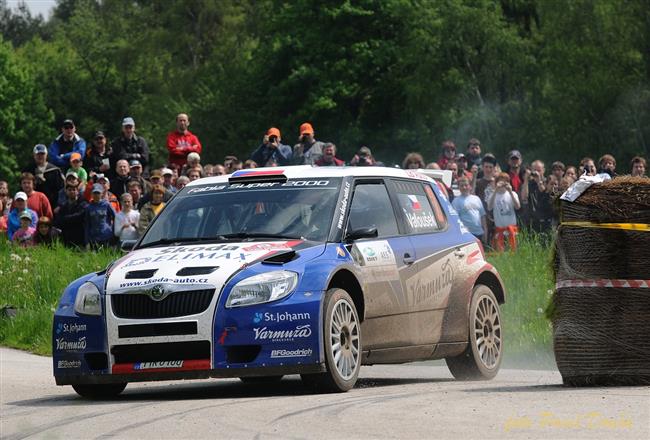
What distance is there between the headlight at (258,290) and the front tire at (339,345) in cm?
38

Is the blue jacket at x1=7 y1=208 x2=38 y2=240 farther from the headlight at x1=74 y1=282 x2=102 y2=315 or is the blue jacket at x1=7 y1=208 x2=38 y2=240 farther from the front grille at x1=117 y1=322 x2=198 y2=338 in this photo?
the front grille at x1=117 y1=322 x2=198 y2=338

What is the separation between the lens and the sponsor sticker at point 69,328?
1151 centimetres

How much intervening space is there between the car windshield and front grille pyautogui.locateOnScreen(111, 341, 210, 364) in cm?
120

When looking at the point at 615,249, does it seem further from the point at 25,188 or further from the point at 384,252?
the point at 25,188

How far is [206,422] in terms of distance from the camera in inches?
372

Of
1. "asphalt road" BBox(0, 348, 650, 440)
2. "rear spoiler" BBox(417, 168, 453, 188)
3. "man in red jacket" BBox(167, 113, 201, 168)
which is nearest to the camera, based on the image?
"asphalt road" BBox(0, 348, 650, 440)

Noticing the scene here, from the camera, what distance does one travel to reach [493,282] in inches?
558

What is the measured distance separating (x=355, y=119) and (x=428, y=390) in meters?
59.9

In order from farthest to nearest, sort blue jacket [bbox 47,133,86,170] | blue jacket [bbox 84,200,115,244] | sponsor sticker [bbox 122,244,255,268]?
blue jacket [bbox 47,133,86,170] < blue jacket [bbox 84,200,115,244] < sponsor sticker [bbox 122,244,255,268]

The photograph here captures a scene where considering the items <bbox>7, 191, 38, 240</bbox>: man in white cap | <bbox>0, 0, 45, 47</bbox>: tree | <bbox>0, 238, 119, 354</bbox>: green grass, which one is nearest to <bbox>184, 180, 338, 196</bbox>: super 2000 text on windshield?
<bbox>0, 238, 119, 354</bbox>: green grass

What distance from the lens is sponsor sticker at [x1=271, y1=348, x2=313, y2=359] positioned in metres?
11.0

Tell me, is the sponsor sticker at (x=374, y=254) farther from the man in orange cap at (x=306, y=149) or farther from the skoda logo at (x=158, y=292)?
the man in orange cap at (x=306, y=149)

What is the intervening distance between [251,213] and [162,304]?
147 cm

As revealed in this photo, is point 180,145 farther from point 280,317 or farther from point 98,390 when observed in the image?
point 280,317
